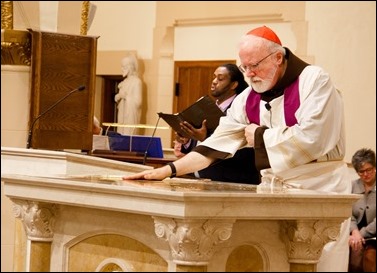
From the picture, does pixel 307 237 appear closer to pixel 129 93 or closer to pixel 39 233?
pixel 39 233

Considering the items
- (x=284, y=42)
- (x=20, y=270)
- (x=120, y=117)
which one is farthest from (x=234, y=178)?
(x=120, y=117)

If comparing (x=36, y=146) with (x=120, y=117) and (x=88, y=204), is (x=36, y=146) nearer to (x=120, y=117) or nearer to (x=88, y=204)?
(x=88, y=204)

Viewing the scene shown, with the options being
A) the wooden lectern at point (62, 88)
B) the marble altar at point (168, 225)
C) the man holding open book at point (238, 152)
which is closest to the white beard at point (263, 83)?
the marble altar at point (168, 225)

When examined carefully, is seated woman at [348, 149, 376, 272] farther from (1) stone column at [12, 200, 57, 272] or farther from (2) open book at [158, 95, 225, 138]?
(1) stone column at [12, 200, 57, 272]

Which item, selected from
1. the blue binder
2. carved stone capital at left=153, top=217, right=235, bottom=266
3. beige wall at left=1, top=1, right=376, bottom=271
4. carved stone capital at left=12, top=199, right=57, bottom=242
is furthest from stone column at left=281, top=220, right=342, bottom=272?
beige wall at left=1, top=1, right=376, bottom=271

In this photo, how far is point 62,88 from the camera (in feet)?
25.4

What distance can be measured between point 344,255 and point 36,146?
355 centimetres

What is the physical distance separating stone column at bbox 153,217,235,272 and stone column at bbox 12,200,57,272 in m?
0.57

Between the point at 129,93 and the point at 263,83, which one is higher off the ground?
the point at 129,93

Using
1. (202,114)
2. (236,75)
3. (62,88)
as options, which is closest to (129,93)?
(62,88)

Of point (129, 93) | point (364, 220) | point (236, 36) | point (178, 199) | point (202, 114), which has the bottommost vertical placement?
point (364, 220)

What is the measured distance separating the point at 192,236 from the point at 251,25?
9.60 meters

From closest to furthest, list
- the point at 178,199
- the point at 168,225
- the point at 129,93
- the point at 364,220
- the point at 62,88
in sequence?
the point at 178,199, the point at 168,225, the point at 364,220, the point at 62,88, the point at 129,93

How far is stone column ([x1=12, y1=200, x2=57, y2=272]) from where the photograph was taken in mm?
3680
